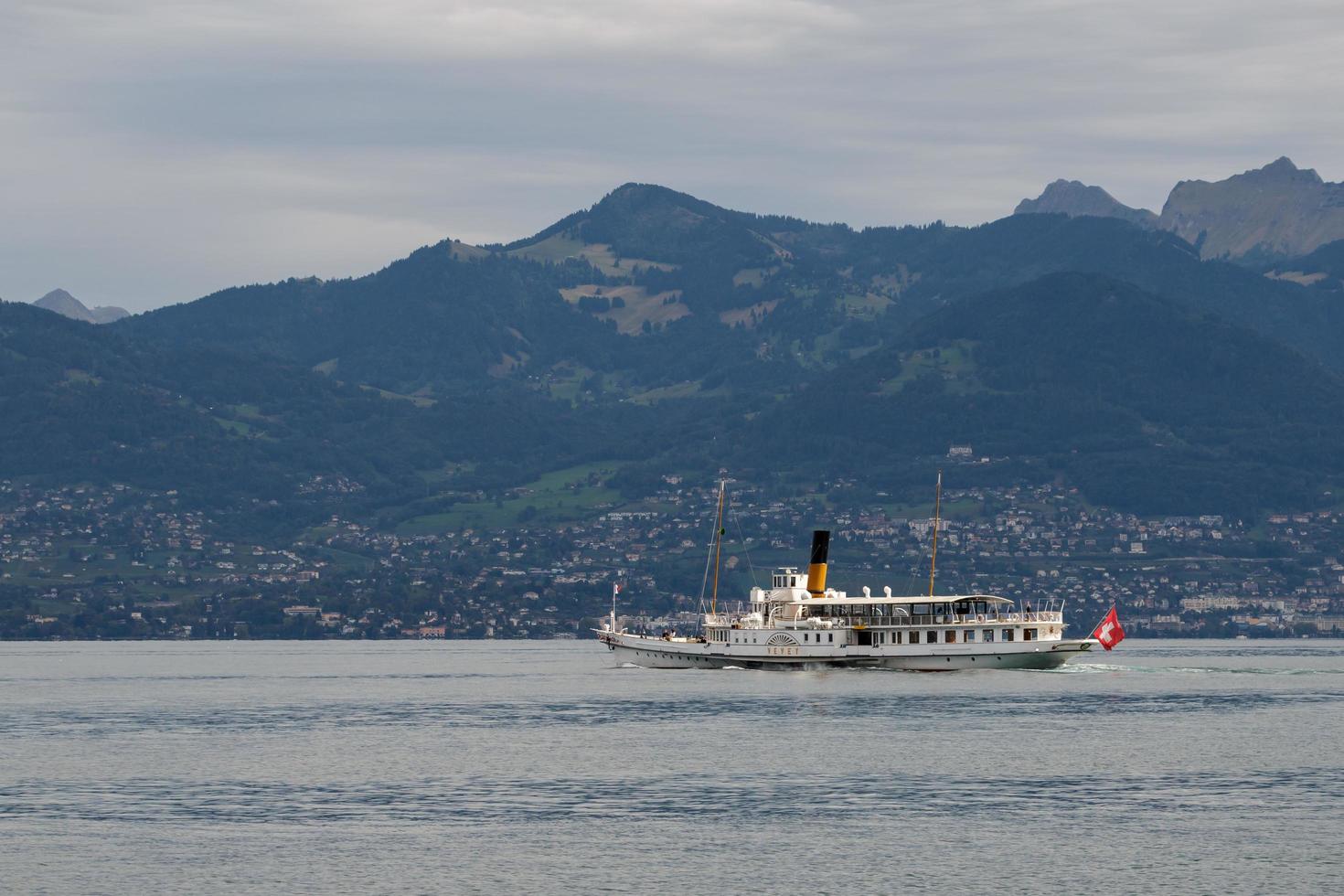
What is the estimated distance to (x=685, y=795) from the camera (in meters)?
89.2

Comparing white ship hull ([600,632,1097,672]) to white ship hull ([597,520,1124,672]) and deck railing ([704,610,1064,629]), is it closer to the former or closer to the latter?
white ship hull ([597,520,1124,672])

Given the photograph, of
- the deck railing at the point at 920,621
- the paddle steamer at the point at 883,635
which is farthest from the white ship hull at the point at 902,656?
the deck railing at the point at 920,621

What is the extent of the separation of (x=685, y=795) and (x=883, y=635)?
282 feet

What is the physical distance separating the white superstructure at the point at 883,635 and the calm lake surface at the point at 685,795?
790 inches

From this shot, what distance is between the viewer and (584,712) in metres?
138

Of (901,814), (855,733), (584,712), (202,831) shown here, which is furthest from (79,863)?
(584,712)

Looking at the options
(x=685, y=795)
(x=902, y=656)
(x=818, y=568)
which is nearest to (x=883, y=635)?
(x=902, y=656)

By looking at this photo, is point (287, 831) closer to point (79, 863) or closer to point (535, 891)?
point (79, 863)

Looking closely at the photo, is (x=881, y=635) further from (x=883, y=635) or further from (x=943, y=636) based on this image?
(x=943, y=636)

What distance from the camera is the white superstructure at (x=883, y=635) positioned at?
172 meters

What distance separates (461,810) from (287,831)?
8541 mm

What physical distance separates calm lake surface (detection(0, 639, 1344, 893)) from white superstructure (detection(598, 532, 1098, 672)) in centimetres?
2007

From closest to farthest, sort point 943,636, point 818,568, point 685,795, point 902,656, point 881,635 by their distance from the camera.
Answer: point 685,795 → point 902,656 → point 943,636 → point 881,635 → point 818,568

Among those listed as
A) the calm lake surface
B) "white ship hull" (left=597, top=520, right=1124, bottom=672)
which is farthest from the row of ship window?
the calm lake surface
